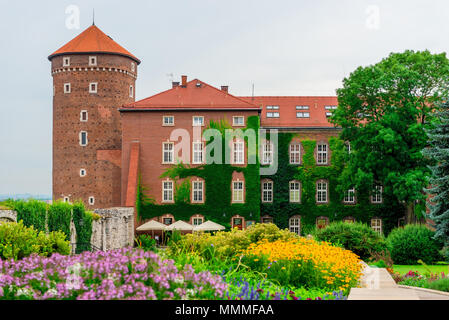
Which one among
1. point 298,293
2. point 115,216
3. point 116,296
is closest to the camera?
point 116,296

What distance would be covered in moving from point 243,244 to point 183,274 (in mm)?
8766

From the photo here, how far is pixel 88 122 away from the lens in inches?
2015

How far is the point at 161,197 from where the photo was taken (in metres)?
43.2

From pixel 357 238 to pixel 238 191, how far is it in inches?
732

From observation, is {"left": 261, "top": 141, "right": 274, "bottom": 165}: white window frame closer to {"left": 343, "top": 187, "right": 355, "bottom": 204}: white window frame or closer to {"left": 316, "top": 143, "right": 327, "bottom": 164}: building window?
{"left": 316, "top": 143, "right": 327, "bottom": 164}: building window

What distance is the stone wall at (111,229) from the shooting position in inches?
1251

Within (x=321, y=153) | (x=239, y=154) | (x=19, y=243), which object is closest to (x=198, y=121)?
(x=239, y=154)

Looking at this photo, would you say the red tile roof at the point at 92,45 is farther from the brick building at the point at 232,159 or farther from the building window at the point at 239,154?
the building window at the point at 239,154

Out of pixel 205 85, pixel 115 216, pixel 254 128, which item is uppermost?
pixel 205 85

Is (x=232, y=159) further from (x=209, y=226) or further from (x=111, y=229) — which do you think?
(x=111, y=229)

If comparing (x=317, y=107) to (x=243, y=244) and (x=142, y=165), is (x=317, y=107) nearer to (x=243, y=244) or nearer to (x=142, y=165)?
(x=142, y=165)

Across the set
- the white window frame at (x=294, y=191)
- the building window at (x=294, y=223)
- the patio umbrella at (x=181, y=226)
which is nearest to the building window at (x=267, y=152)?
the white window frame at (x=294, y=191)

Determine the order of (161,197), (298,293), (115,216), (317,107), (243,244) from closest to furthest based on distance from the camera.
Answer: (298,293) → (243,244) → (115,216) → (161,197) → (317,107)

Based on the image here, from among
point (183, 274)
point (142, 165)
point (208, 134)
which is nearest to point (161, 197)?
point (142, 165)
